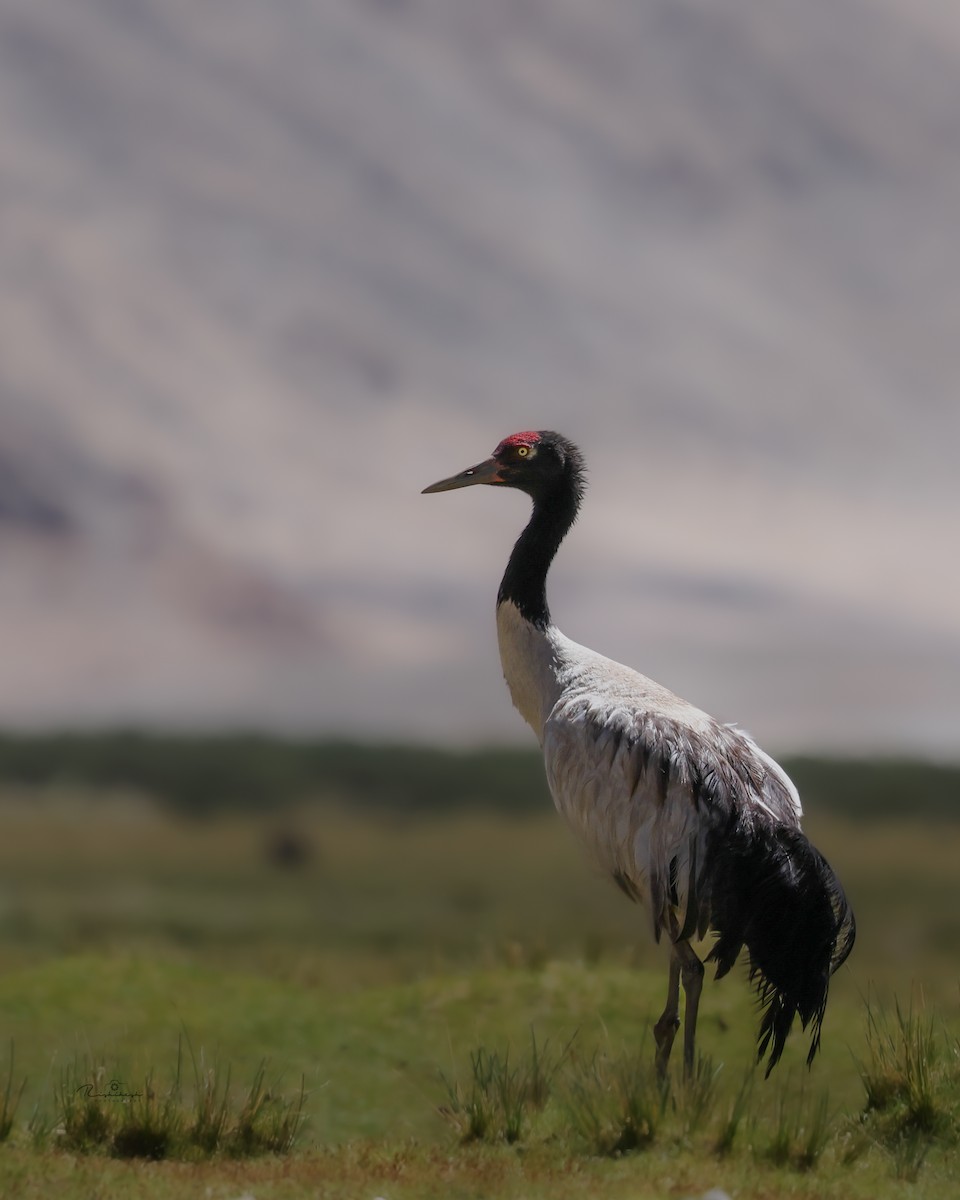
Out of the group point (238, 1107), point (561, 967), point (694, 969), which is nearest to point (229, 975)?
point (561, 967)

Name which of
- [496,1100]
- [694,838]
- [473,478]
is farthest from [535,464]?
[496,1100]

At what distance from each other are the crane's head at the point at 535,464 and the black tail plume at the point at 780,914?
3102mm

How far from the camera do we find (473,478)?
10.9m

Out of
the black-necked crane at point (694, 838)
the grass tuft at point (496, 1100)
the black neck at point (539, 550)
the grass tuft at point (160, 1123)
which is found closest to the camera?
the grass tuft at point (160, 1123)

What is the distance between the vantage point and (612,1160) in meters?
8.01

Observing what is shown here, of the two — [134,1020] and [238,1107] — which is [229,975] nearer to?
[134,1020]

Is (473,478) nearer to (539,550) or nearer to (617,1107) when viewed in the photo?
(539,550)

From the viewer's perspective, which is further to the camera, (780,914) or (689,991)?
(689,991)

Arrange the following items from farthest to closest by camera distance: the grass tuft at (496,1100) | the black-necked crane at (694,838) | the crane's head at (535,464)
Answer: the crane's head at (535,464), the black-necked crane at (694,838), the grass tuft at (496,1100)

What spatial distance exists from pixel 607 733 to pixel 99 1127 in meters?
3.99

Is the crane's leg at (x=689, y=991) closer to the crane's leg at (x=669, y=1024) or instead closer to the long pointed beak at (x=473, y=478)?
the crane's leg at (x=669, y=1024)

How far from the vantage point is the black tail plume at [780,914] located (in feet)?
28.6

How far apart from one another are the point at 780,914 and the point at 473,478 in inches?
161

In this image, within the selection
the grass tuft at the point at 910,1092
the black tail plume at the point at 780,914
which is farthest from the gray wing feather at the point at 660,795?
the grass tuft at the point at 910,1092
